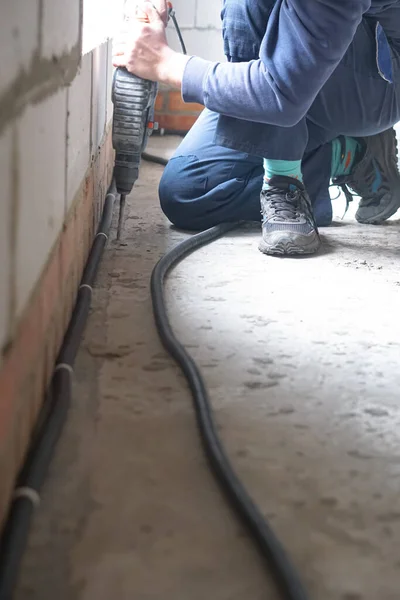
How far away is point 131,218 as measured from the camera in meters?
1.92

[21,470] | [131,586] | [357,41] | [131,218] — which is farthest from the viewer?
[131,218]

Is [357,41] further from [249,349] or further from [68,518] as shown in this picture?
[68,518]

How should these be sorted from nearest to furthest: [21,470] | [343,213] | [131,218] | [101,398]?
[21,470]
[101,398]
[131,218]
[343,213]

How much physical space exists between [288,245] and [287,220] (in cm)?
7

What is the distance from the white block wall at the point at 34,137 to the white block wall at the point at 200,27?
267 cm

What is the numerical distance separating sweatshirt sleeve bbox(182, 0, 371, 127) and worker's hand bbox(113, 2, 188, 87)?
35 mm

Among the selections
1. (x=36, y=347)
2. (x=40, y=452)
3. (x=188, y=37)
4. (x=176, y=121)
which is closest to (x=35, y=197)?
(x=36, y=347)

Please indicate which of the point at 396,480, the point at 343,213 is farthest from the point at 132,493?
the point at 343,213

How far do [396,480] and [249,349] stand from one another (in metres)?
0.38

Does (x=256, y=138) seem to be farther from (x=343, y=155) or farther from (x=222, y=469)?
(x=222, y=469)

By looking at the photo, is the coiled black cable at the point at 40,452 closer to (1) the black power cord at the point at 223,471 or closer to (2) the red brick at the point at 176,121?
(1) the black power cord at the point at 223,471

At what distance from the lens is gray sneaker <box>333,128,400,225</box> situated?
6.43 feet

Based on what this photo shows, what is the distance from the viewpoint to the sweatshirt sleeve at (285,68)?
1.34m

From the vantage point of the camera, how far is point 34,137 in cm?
71
